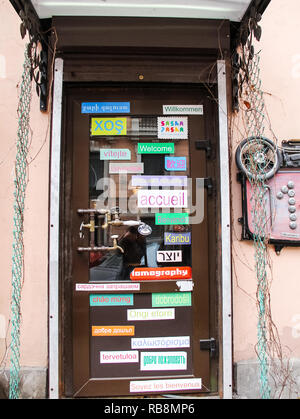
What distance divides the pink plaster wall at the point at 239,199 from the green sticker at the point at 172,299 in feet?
1.43

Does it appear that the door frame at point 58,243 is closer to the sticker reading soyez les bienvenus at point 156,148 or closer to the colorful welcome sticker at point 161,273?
the colorful welcome sticker at point 161,273

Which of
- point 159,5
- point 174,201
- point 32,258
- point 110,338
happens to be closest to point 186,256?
point 174,201

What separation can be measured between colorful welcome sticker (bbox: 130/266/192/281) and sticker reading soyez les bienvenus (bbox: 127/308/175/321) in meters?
0.27

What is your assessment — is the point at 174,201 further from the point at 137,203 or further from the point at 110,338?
the point at 110,338

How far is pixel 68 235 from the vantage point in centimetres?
243

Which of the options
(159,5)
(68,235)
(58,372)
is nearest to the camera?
(159,5)

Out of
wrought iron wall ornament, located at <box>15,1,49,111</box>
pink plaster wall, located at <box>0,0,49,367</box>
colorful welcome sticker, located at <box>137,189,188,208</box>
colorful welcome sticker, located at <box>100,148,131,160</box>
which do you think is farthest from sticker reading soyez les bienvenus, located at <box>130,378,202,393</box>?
wrought iron wall ornament, located at <box>15,1,49,111</box>

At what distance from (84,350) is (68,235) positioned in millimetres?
976

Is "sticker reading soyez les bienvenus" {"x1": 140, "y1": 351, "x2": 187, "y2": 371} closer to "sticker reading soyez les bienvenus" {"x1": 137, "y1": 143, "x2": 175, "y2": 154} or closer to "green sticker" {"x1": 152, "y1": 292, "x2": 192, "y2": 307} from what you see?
"green sticker" {"x1": 152, "y1": 292, "x2": 192, "y2": 307}

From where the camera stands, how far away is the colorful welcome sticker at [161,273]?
95.7 inches

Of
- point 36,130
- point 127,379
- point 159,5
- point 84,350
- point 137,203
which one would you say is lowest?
point 127,379

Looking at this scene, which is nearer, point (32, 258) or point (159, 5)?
point (159, 5)

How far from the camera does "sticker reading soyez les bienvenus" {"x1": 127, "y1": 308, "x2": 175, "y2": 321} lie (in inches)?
94.8

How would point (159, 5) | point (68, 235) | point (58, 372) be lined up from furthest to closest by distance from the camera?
point (68, 235)
point (58, 372)
point (159, 5)
